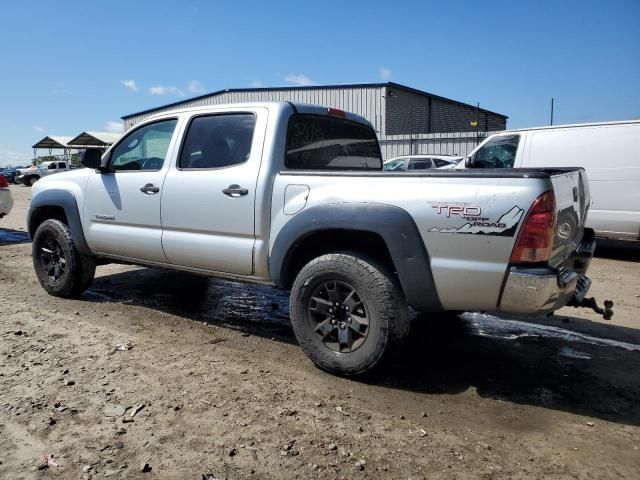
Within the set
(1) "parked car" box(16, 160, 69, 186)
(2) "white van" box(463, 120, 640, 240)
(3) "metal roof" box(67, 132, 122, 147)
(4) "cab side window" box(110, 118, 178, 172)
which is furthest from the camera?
(3) "metal roof" box(67, 132, 122, 147)

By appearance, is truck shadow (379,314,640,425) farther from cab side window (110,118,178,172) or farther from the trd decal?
cab side window (110,118,178,172)

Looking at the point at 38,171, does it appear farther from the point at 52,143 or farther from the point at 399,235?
the point at 399,235

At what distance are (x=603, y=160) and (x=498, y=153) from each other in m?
1.70

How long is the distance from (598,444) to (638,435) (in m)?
0.30

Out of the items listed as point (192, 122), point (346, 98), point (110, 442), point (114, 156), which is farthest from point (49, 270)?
point (346, 98)

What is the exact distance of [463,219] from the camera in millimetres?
3121

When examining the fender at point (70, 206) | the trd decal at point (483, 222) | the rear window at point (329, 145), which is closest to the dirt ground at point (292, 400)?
the fender at point (70, 206)

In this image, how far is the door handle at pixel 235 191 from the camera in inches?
158

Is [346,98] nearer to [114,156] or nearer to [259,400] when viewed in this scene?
Result: [114,156]

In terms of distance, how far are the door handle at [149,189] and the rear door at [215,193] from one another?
0.43 feet

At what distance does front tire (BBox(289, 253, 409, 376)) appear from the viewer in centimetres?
344

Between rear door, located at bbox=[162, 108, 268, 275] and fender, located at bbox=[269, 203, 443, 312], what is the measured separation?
75cm

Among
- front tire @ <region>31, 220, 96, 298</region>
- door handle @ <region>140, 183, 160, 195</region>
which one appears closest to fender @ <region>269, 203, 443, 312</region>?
door handle @ <region>140, 183, 160, 195</region>

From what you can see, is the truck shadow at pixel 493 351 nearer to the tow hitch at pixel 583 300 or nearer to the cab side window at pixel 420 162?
the tow hitch at pixel 583 300
